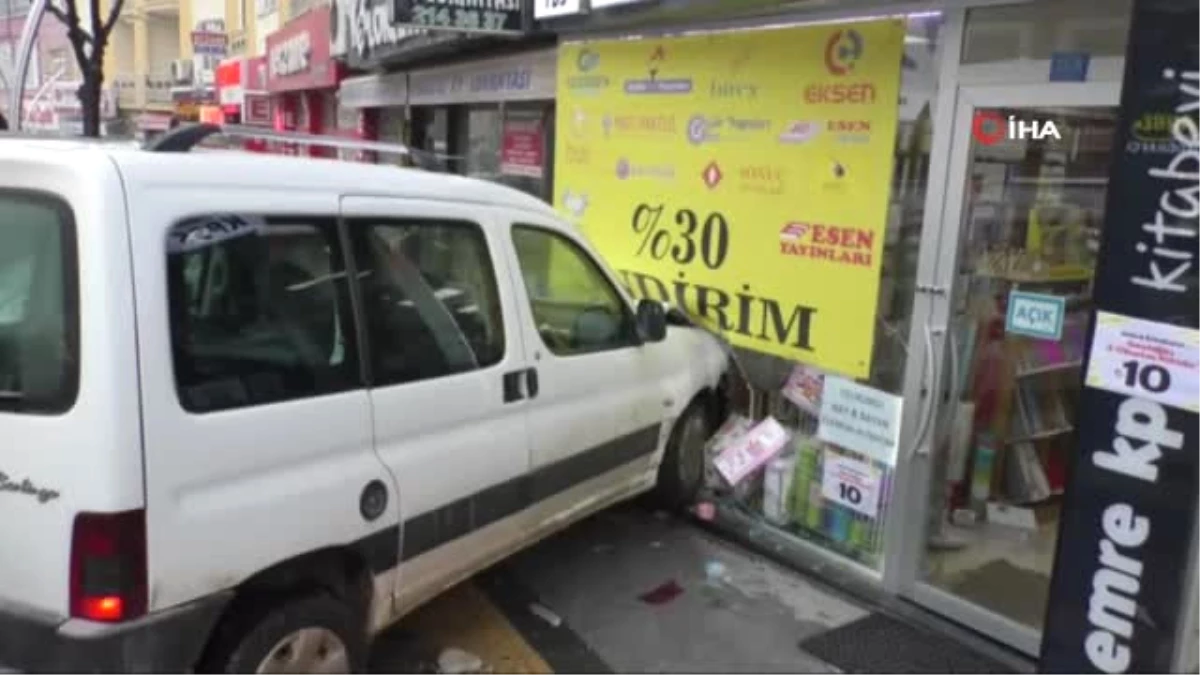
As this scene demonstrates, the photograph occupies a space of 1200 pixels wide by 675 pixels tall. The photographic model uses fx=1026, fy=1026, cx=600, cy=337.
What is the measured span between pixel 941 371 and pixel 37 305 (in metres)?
3.35

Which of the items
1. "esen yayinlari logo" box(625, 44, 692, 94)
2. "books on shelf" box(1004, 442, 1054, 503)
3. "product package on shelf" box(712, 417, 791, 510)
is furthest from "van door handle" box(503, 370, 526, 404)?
"esen yayinlari logo" box(625, 44, 692, 94)

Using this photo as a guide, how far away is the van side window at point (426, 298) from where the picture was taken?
327 cm

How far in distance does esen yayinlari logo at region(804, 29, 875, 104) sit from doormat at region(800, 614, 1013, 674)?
7.61 feet

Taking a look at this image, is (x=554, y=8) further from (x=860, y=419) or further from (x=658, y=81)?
(x=860, y=419)

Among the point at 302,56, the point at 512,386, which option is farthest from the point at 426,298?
the point at 302,56

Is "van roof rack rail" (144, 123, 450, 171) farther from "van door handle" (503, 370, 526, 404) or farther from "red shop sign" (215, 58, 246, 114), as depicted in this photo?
"red shop sign" (215, 58, 246, 114)

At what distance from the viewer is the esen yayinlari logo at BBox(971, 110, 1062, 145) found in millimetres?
4074

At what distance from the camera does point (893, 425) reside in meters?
4.58

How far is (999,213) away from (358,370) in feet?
8.99

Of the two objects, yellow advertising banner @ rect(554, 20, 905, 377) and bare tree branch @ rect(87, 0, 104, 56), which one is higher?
bare tree branch @ rect(87, 0, 104, 56)

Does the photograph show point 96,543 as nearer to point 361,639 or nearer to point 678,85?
point 361,639

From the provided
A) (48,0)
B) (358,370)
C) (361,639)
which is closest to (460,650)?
(361,639)

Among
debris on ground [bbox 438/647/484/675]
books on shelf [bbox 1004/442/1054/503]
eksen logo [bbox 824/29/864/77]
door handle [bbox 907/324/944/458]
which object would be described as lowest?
debris on ground [bbox 438/647/484/675]

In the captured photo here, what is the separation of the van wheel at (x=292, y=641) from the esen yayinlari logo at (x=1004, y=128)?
3.03 m
